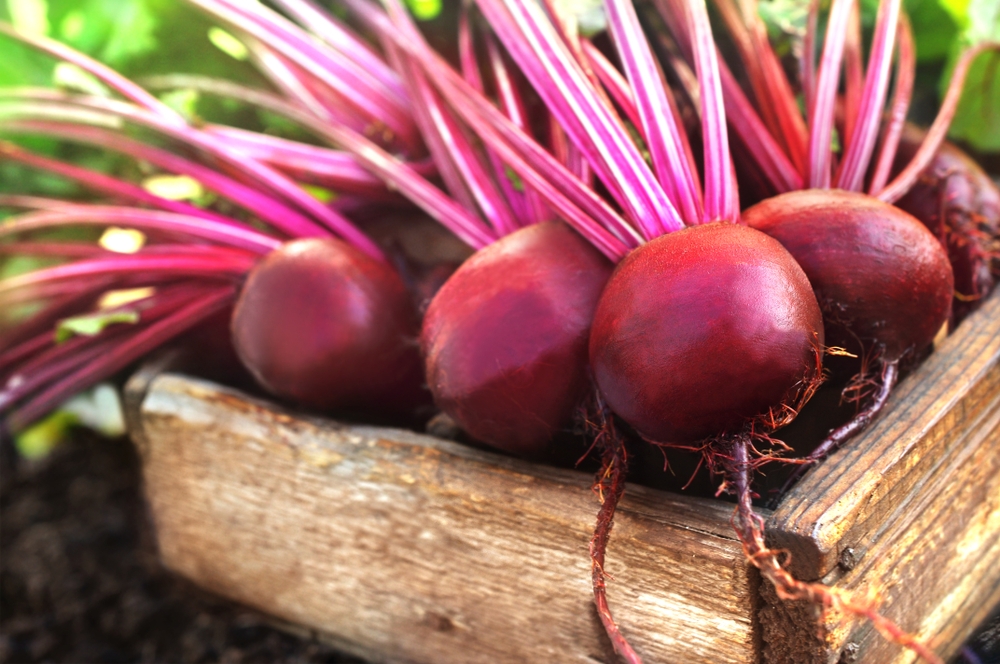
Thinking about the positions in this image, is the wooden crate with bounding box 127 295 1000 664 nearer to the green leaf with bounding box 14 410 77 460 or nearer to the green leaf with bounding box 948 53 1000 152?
the green leaf with bounding box 948 53 1000 152

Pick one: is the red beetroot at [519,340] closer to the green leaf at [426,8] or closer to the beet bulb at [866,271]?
the beet bulb at [866,271]

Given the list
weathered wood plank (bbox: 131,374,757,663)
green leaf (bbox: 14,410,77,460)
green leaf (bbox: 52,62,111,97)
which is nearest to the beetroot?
weathered wood plank (bbox: 131,374,757,663)

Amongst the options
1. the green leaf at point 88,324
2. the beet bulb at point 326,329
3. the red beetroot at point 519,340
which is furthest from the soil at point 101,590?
the red beetroot at point 519,340

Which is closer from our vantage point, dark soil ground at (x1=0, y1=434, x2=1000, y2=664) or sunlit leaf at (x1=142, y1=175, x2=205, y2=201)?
dark soil ground at (x1=0, y1=434, x2=1000, y2=664)

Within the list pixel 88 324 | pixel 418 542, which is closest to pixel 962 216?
pixel 418 542

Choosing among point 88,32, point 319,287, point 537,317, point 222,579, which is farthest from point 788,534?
point 88,32

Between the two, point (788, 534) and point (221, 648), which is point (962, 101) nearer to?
point (788, 534)
